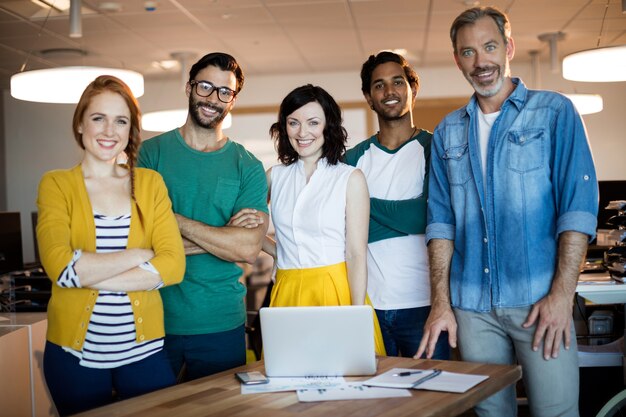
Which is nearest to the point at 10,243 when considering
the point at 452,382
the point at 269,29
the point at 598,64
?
the point at 452,382

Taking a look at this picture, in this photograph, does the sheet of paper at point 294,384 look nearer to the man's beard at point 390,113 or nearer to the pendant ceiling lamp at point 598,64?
the man's beard at point 390,113

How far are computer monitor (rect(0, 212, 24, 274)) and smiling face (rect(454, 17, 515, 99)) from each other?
328 cm

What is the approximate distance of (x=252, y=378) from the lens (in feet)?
6.95

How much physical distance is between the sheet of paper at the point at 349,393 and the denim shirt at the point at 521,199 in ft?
1.98

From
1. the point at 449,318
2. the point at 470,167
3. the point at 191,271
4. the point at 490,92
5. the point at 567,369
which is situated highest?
the point at 490,92

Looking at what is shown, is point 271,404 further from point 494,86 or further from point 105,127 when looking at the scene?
point 494,86

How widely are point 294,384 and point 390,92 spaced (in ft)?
4.90

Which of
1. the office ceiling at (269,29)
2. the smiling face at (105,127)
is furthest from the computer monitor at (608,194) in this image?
the smiling face at (105,127)

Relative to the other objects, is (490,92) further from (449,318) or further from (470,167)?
(449,318)

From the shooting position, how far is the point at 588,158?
2.29 metres

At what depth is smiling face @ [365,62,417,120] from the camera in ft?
10.1

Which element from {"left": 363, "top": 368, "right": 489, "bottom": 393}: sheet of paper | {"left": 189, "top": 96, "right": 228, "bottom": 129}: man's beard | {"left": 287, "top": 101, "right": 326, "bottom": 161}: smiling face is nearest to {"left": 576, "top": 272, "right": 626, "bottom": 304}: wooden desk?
{"left": 287, "top": 101, "right": 326, "bottom": 161}: smiling face

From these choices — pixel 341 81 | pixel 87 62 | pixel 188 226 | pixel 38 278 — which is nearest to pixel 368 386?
pixel 188 226

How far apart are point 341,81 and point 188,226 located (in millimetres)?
8053
